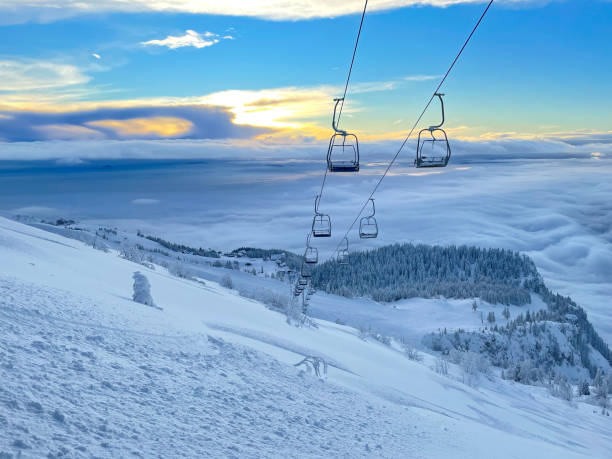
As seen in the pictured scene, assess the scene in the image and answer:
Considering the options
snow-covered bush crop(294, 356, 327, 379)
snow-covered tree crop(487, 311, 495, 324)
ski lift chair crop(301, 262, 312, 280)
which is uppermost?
ski lift chair crop(301, 262, 312, 280)

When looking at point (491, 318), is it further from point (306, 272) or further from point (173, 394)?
point (173, 394)

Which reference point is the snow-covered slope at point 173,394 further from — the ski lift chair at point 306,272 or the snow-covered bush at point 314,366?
the ski lift chair at point 306,272

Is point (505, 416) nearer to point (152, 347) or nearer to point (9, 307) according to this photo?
point (152, 347)

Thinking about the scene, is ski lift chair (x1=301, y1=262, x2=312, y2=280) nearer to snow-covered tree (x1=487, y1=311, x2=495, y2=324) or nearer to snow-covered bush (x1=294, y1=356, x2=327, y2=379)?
snow-covered bush (x1=294, y1=356, x2=327, y2=379)

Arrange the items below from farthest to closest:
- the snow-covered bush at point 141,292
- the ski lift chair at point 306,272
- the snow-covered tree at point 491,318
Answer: the snow-covered tree at point 491,318, the ski lift chair at point 306,272, the snow-covered bush at point 141,292

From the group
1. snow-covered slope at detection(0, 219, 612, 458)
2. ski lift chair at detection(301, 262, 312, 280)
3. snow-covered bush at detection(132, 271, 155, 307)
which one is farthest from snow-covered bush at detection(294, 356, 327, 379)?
ski lift chair at detection(301, 262, 312, 280)

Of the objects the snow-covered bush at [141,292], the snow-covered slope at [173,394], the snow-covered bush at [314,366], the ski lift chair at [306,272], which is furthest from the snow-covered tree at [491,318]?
the snow-covered bush at [141,292]

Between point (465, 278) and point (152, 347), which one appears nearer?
point (152, 347)

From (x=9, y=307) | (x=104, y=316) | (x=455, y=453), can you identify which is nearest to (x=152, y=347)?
(x=104, y=316)
